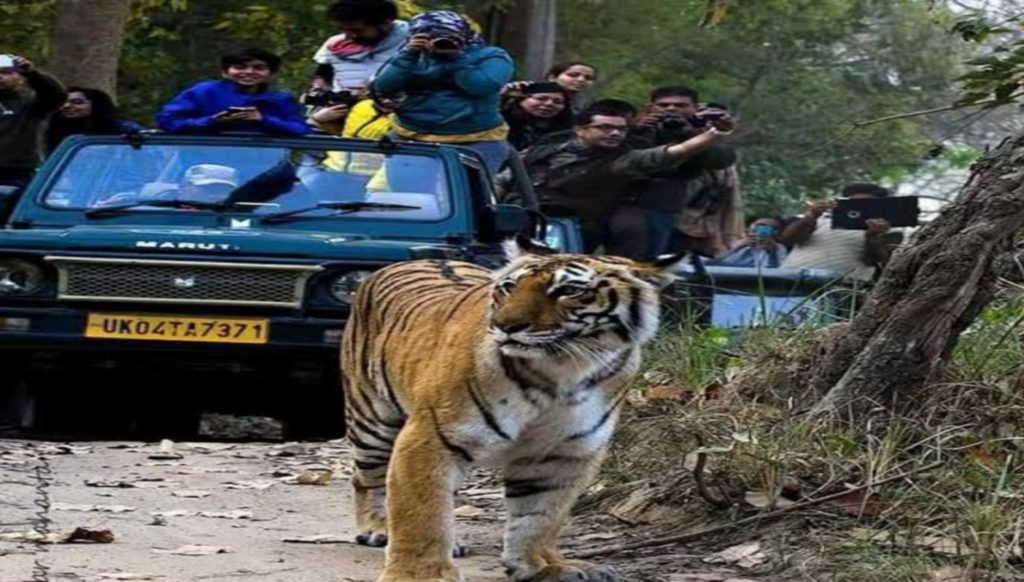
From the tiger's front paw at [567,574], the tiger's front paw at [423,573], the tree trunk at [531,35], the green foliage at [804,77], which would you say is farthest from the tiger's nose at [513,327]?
the green foliage at [804,77]

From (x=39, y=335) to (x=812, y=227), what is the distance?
20.7 ft

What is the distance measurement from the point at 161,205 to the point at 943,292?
4617mm

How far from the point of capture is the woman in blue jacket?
460 inches

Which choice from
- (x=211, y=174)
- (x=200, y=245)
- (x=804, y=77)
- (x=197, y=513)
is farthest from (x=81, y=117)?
(x=804, y=77)

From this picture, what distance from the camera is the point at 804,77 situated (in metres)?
30.8

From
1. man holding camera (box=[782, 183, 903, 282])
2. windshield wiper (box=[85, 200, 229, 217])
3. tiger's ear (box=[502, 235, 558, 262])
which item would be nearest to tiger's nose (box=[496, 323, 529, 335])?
tiger's ear (box=[502, 235, 558, 262])

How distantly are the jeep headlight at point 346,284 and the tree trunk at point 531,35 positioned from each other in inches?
438

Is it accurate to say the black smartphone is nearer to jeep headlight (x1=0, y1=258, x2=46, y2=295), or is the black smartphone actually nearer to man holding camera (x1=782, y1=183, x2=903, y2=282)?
man holding camera (x1=782, y1=183, x2=903, y2=282)

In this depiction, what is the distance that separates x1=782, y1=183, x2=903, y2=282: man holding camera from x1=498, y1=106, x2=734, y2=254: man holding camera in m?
1.00

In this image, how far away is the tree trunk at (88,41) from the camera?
1606 cm

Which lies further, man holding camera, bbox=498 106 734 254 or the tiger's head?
man holding camera, bbox=498 106 734 254

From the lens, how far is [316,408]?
1097 centimetres

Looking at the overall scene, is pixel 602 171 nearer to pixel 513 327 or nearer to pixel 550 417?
pixel 550 417

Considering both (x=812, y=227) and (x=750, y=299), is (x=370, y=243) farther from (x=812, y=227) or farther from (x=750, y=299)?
(x=812, y=227)
